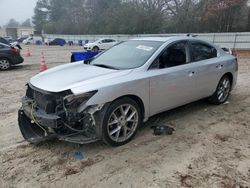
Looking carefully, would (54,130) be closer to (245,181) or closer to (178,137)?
(178,137)

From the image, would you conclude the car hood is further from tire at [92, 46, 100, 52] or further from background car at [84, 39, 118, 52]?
background car at [84, 39, 118, 52]

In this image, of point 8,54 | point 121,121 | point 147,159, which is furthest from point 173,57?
point 8,54

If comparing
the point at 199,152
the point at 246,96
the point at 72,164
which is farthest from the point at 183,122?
the point at 246,96

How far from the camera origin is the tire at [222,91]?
18.4 feet

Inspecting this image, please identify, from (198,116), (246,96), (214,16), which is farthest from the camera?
(214,16)

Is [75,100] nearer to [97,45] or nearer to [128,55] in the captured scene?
[128,55]

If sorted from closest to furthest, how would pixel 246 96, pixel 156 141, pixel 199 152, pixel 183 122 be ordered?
pixel 199 152, pixel 156 141, pixel 183 122, pixel 246 96

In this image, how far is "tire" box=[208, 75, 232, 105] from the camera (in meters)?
5.60

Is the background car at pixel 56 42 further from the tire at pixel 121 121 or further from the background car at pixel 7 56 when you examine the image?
the tire at pixel 121 121

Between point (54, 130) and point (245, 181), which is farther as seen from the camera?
point (54, 130)

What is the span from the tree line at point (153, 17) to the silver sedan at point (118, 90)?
23402mm

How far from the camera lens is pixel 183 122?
475 cm

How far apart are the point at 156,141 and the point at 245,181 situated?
4.59ft

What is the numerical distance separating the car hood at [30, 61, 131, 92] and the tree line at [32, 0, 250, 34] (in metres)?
24.8
